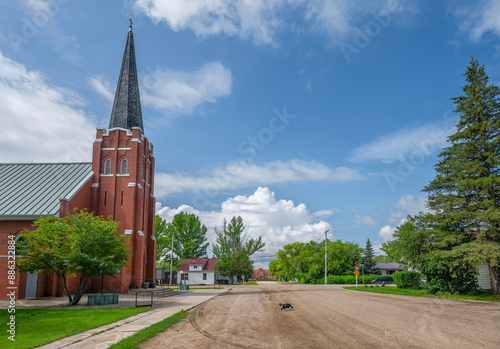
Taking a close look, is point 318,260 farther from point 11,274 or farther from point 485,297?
point 11,274

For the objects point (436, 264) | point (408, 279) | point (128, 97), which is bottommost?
point (408, 279)

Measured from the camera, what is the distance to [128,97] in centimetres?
3400

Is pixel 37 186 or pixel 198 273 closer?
pixel 37 186

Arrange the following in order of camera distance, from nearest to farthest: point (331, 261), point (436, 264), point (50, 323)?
1. point (50, 323)
2. point (436, 264)
3. point (331, 261)

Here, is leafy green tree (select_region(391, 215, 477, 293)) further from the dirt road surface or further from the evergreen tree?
the evergreen tree

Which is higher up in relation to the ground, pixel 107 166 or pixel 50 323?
pixel 107 166

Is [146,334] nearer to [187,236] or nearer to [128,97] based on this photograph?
[128,97]

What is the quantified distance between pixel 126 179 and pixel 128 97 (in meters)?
8.54

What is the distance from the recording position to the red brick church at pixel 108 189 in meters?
24.9

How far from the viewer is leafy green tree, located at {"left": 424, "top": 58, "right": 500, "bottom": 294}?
24.7 metres

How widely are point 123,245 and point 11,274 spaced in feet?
25.8

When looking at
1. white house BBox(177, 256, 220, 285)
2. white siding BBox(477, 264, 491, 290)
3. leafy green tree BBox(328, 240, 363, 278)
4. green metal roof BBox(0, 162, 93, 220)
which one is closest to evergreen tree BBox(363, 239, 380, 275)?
leafy green tree BBox(328, 240, 363, 278)

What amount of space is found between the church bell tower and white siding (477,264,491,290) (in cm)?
2820

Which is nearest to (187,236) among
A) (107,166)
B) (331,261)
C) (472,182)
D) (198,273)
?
(198,273)
